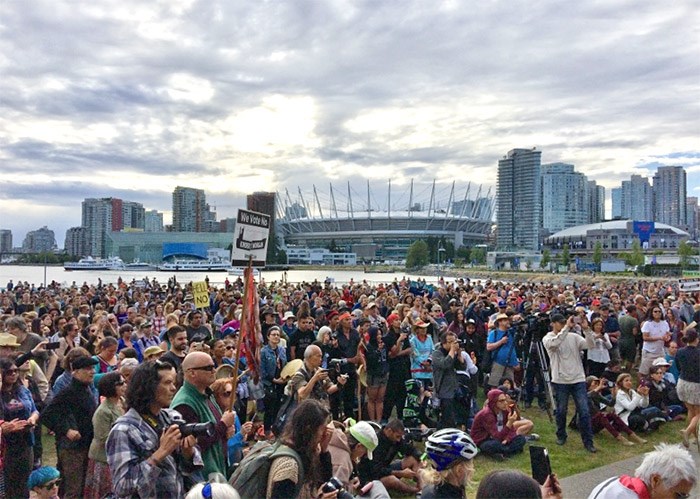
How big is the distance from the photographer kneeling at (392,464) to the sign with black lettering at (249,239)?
83.0 inches

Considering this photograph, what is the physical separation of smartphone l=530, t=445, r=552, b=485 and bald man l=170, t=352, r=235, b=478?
71.1 inches

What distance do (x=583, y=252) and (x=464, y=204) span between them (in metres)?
48.0

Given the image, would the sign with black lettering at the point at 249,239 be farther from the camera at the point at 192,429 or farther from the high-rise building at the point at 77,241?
the high-rise building at the point at 77,241

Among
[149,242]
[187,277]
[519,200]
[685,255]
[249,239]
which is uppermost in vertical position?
[519,200]

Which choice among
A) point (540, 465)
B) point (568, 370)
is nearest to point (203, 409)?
point (540, 465)

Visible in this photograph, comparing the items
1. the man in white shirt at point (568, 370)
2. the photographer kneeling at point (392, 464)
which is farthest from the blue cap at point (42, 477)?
the man in white shirt at point (568, 370)

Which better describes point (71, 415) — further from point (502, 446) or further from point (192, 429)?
point (502, 446)

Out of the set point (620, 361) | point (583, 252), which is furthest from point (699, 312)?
point (583, 252)

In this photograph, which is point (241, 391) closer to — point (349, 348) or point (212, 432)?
point (349, 348)

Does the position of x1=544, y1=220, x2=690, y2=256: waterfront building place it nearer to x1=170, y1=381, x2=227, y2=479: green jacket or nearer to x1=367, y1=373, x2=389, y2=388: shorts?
x1=367, y1=373, x2=389, y2=388: shorts

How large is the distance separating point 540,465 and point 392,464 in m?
3.32

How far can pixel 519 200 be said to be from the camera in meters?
186

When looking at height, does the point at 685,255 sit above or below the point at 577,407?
above

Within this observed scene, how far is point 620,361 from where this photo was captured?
10.9 m
